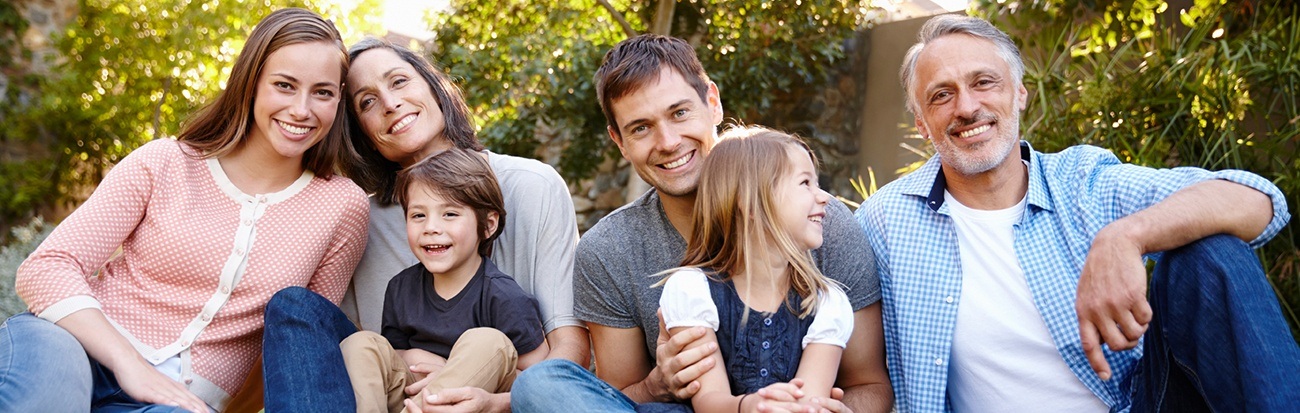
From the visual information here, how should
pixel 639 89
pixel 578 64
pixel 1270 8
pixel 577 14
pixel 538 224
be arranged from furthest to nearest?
pixel 577 14 → pixel 578 64 → pixel 1270 8 → pixel 538 224 → pixel 639 89

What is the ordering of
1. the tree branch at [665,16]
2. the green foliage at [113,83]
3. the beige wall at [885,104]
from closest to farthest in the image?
the tree branch at [665,16], the beige wall at [885,104], the green foliage at [113,83]

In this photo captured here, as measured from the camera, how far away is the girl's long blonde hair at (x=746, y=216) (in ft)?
6.66

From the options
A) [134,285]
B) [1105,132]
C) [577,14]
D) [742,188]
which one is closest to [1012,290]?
[742,188]

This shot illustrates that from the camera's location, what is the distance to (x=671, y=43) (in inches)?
90.0

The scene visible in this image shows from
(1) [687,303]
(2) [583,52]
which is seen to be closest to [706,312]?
(1) [687,303]

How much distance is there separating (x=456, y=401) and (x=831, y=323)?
78 cm

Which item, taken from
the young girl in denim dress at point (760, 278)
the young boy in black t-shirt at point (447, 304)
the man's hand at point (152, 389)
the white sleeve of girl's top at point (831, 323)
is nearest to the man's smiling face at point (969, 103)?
the young girl in denim dress at point (760, 278)

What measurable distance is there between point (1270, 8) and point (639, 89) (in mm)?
2644

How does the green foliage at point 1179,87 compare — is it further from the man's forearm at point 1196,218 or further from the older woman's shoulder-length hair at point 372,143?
the older woman's shoulder-length hair at point 372,143

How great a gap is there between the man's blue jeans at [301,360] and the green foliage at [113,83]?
17.4ft

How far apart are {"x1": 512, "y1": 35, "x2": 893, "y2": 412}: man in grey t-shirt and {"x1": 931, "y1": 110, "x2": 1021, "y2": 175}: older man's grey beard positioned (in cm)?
29

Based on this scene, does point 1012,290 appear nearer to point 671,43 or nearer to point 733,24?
point 671,43

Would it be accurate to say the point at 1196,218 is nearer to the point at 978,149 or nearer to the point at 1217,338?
the point at 1217,338

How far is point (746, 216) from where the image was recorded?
2.03 metres
